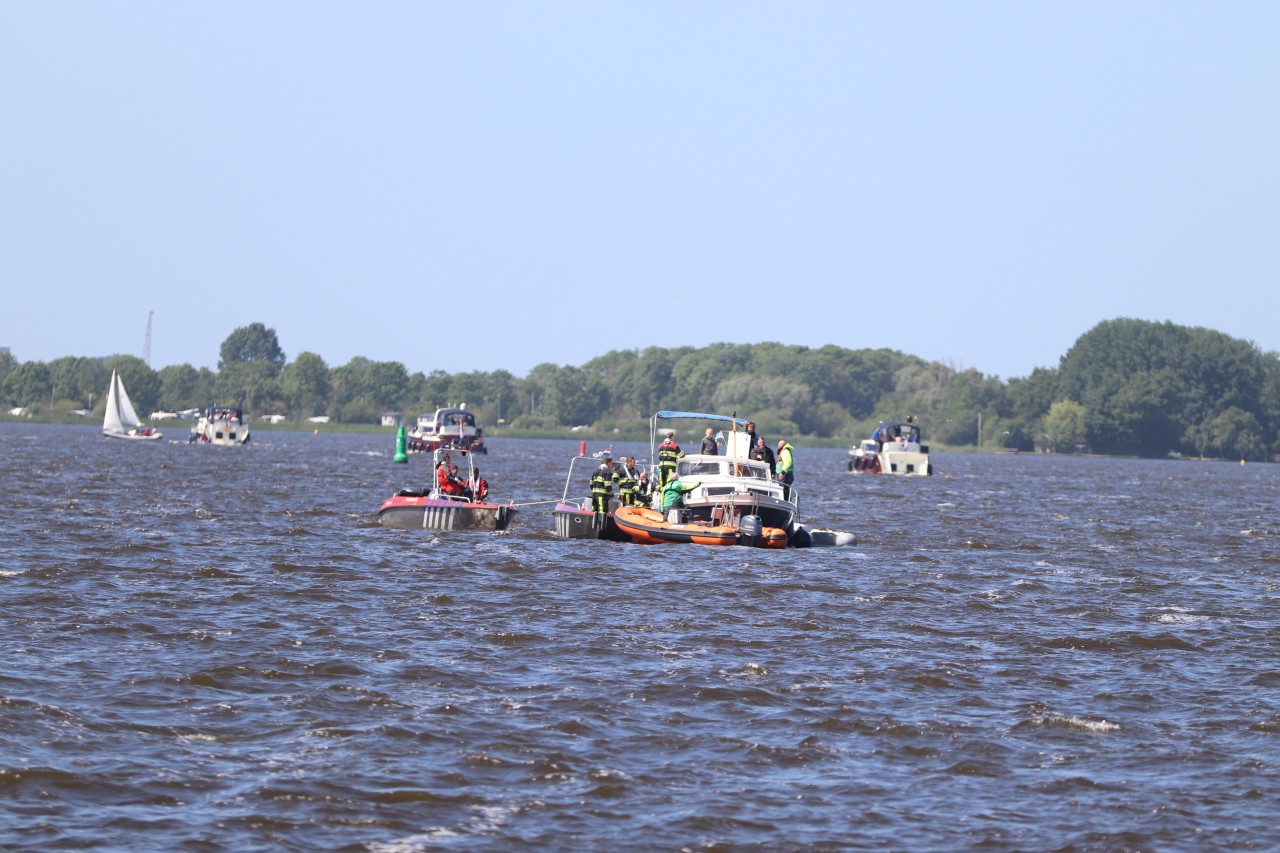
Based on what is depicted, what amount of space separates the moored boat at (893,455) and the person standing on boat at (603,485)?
70.4 metres

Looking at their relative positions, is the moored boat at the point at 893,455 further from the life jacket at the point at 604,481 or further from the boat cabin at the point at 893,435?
the life jacket at the point at 604,481

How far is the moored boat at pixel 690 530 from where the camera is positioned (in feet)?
124

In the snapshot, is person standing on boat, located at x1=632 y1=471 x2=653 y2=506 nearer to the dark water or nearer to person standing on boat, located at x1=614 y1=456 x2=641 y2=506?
person standing on boat, located at x1=614 y1=456 x2=641 y2=506

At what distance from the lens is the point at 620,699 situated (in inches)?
742

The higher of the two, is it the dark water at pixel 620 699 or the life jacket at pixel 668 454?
the life jacket at pixel 668 454

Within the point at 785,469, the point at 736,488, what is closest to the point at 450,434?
the point at 785,469

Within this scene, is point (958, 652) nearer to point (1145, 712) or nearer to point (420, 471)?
point (1145, 712)

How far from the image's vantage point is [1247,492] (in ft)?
306

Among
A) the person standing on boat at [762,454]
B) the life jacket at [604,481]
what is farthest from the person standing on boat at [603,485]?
the person standing on boat at [762,454]

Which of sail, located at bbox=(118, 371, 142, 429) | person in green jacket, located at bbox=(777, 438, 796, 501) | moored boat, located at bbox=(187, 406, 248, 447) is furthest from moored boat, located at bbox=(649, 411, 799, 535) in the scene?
sail, located at bbox=(118, 371, 142, 429)

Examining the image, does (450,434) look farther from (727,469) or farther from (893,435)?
(727,469)

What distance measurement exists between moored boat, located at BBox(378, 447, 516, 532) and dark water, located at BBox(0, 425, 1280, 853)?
10.5 feet

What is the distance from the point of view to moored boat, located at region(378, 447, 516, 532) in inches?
1638

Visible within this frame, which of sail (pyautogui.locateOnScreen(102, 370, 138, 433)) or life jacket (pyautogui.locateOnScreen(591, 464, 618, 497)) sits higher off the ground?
sail (pyautogui.locateOnScreen(102, 370, 138, 433))
